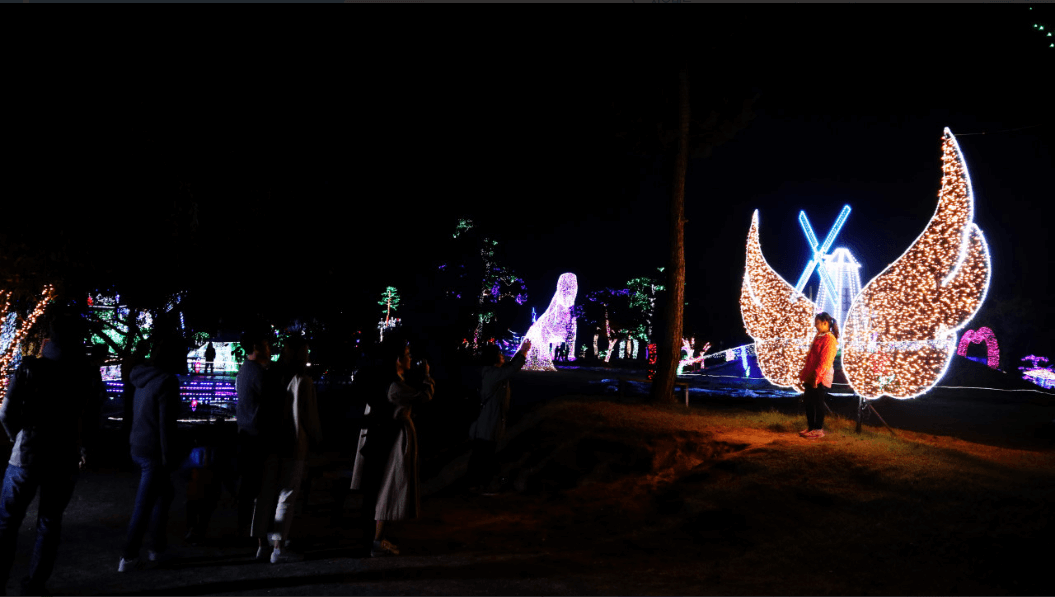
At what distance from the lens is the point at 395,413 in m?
5.59

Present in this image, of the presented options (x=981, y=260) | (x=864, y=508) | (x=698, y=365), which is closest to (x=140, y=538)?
(x=864, y=508)

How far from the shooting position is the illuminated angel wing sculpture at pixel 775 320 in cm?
1250

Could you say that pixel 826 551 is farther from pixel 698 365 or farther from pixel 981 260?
pixel 698 365

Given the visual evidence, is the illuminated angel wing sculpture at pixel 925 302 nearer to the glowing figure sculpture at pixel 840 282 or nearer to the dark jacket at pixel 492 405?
Answer: the dark jacket at pixel 492 405

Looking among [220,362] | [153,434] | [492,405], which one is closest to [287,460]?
[153,434]

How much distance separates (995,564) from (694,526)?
2413 mm

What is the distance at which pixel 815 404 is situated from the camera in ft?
29.9

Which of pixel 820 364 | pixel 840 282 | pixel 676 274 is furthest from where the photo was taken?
pixel 840 282

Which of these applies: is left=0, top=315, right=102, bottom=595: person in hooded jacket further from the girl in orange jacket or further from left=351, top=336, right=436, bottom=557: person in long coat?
the girl in orange jacket

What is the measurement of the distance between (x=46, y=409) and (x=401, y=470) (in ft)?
7.95

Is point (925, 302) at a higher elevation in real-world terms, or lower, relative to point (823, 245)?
lower

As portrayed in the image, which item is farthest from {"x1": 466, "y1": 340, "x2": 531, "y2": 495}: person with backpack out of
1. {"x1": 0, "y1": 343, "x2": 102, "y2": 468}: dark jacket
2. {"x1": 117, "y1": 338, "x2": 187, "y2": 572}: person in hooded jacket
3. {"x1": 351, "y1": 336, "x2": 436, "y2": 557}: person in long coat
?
{"x1": 0, "y1": 343, "x2": 102, "y2": 468}: dark jacket

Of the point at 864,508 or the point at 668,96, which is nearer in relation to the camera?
the point at 864,508

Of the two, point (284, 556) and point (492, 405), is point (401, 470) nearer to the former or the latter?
point (284, 556)
